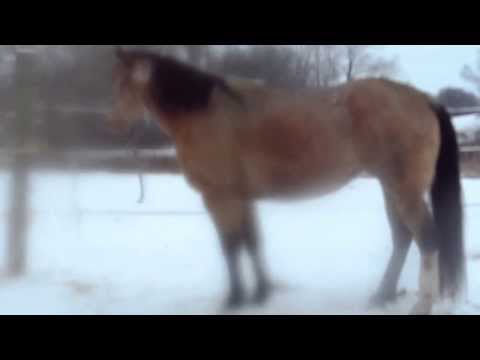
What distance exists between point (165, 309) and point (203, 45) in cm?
138

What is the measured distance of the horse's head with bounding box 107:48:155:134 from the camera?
229cm

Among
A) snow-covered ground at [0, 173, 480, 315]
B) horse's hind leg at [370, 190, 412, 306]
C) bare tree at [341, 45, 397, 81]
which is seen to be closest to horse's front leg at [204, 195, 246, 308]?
snow-covered ground at [0, 173, 480, 315]

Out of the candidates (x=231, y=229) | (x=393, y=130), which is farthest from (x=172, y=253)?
(x=393, y=130)

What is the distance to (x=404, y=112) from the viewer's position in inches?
91.7

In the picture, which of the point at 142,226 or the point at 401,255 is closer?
the point at 401,255

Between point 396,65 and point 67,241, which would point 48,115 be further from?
point 396,65

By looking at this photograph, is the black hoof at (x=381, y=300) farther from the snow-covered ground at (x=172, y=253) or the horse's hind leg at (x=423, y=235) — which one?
the horse's hind leg at (x=423, y=235)

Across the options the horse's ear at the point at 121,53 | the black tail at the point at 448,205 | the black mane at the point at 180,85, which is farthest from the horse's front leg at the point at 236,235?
the black tail at the point at 448,205

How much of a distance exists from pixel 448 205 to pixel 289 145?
0.92m

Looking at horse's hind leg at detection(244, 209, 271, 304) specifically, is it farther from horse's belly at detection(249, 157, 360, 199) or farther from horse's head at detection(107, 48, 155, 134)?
horse's head at detection(107, 48, 155, 134)

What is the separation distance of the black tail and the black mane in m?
1.13

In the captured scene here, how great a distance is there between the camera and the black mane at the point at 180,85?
91.5 inches

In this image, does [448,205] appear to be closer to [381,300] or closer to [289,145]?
[381,300]
